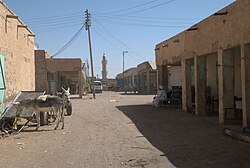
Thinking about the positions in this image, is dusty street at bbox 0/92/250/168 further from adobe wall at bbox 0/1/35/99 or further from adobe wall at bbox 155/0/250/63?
adobe wall at bbox 0/1/35/99

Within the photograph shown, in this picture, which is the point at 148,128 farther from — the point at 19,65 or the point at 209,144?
the point at 19,65

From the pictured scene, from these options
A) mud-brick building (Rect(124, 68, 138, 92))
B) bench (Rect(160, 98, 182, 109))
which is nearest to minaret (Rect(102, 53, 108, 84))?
mud-brick building (Rect(124, 68, 138, 92))

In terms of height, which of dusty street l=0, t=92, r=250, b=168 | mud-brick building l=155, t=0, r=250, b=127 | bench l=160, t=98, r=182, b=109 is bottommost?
dusty street l=0, t=92, r=250, b=168

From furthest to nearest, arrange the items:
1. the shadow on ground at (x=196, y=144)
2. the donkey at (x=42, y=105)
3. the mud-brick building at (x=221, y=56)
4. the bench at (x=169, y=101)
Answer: the bench at (x=169, y=101) < the donkey at (x=42, y=105) < the mud-brick building at (x=221, y=56) < the shadow on ground at (x=196, y=144)

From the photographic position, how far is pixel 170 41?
2053 centimetres

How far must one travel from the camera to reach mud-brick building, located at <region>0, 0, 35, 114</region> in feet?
45.3

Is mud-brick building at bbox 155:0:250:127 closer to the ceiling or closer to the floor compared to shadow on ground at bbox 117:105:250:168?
closer to the ceiling

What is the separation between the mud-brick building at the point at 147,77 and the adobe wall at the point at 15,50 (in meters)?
23.1

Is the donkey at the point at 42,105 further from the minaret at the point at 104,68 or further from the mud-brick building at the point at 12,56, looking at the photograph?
the minaret at the point at 104,68

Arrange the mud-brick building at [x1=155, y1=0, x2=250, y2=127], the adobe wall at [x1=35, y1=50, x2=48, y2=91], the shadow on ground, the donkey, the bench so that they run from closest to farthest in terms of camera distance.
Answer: the shadow on ground < the mud-brick building at [x1=155, y1=0, x2=250, y2=127] < the donkey < the bench < the adobe wall at [x1=35, y1=50, x2=48, y2=91]

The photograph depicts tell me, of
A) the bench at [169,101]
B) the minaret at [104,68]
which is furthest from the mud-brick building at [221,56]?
the minaret at [104,68]

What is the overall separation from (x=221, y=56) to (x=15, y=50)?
32.3ft

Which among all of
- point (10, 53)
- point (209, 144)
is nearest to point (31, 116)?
point (10, 53)

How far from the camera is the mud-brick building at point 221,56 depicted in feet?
35.2
